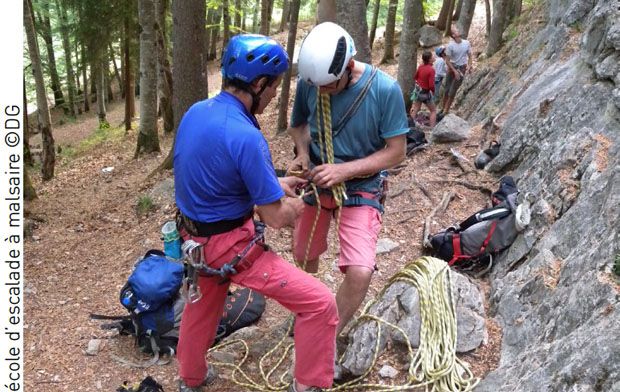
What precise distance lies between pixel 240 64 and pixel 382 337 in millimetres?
2408

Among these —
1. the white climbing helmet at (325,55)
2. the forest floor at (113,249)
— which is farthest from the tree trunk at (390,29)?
the white climbing helmet at (325,55)

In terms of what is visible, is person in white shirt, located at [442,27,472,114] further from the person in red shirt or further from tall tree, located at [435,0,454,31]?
tall tree, located at [435,0,454,31]

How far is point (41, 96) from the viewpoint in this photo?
13.6 metres

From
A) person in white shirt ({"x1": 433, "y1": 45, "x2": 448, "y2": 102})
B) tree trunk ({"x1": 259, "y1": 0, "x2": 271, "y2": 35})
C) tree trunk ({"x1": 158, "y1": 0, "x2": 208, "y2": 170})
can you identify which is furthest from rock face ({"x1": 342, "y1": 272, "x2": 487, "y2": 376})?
tree trunk ({"x1": 259, "y1": 0, "x2": 271, "y2": 35})

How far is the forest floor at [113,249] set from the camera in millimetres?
4578

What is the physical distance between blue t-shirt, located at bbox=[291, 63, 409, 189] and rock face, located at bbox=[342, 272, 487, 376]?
111cm

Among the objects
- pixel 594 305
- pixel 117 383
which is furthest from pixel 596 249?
pixel 117 383

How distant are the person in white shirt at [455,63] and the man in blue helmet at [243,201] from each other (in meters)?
11.4

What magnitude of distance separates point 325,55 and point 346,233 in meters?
Answer: 1.31

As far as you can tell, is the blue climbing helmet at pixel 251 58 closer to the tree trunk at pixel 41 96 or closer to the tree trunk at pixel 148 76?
the tree trunk at pixel 148 76

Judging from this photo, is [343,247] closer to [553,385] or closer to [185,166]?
[185,166]

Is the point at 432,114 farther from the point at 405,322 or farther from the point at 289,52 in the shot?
the point at 405,322

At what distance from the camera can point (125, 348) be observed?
4863mm

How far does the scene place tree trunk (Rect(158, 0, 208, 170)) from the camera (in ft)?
27.9
